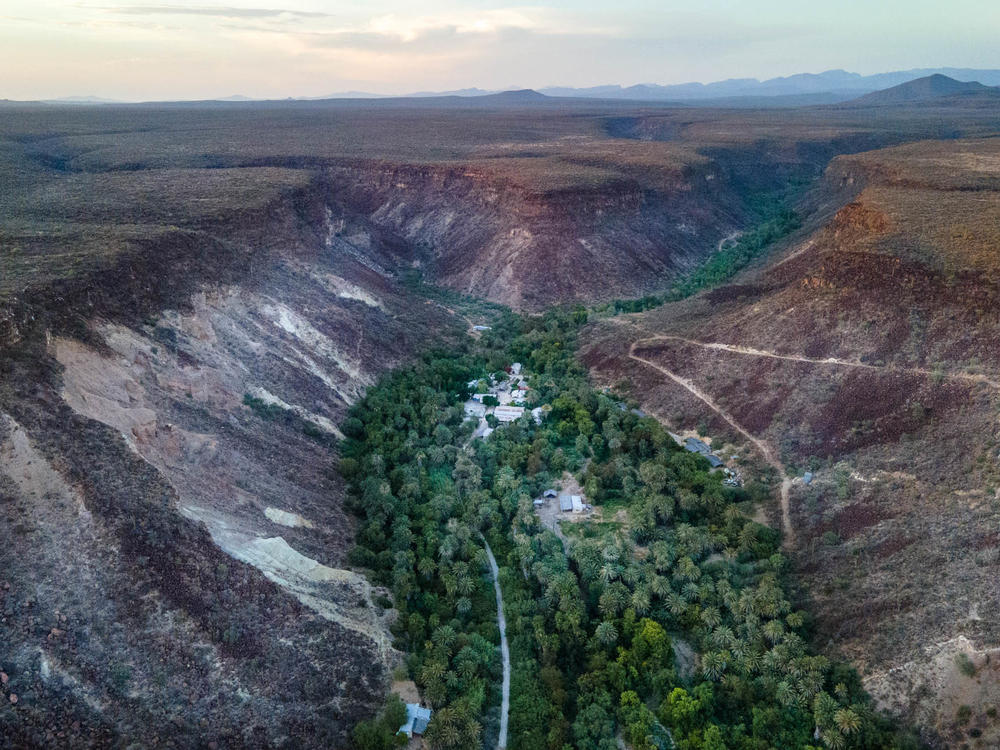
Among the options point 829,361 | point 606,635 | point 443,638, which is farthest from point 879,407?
point 443,638

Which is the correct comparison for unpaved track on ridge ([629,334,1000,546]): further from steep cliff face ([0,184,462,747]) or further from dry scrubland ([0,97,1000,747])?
steep cliff face ([0,184,462,747])

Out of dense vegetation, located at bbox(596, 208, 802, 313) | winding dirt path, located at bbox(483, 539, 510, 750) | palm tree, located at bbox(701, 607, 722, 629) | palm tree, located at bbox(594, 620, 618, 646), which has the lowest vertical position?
winding dirt path, located at bbox(483, 539, 510, 750)

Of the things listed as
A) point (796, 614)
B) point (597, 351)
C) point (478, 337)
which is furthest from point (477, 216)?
point (796, 614)

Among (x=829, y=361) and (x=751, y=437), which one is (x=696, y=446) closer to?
(x=751, y=437)

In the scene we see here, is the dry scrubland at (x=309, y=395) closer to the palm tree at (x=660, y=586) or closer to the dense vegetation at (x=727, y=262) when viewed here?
the dense vegetation at (x=727, y=262)

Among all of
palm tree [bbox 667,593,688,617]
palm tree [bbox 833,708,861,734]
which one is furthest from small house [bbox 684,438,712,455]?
palm tree [bbox 833,708,861,734]

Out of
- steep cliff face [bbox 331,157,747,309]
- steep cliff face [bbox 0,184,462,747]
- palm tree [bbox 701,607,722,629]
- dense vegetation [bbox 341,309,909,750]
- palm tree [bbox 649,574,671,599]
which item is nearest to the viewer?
steep cliff face [bbox 0,184,462,747]

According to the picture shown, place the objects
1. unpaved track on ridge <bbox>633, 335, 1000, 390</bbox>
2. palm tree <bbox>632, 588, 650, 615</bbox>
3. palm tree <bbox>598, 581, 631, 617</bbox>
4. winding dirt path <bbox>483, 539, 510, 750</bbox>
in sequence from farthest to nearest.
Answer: unpaved track on ridge <bbox>633, 335, 1000, 390</bbox> → palm tree <bbox>598, 581, 631, 617</bbox> → palm tree <bbox>632, 588, 650, 615</bbox> → winding dirt path <bbox>483, 539, 510, 750</bbox>

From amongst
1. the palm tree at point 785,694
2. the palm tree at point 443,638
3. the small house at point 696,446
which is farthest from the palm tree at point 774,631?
the small house at point 696,446
